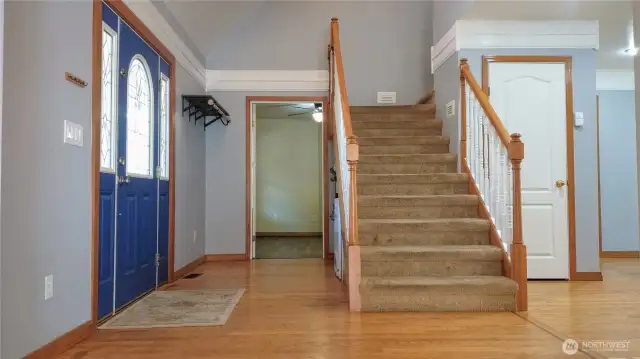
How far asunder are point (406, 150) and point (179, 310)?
2718 millimetres

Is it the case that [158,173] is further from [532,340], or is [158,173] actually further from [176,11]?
[532,340]

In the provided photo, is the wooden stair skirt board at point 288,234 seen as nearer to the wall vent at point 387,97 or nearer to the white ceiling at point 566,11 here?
the wall vent at point 387,97

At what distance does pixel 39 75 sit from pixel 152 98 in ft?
5.65

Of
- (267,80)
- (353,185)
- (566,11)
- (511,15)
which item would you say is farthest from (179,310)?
(566,11)

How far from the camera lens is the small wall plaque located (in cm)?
242

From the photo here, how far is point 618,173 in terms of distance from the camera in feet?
20.3

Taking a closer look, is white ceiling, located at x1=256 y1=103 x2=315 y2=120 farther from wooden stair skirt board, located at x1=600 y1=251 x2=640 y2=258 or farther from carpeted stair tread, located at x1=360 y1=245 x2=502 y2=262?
wooden stair skirt board, located at x1=600 y1=251 x2=640 y2=258

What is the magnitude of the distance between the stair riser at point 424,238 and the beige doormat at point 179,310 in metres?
1.16

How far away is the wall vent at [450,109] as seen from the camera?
14.9 feet

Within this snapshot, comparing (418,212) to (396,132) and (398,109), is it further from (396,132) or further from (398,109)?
(398,109)

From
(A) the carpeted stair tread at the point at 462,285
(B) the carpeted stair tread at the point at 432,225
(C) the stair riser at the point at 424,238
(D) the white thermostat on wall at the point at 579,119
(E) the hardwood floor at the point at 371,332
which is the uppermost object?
(D) the white thermostat on wall at the point at 579,119

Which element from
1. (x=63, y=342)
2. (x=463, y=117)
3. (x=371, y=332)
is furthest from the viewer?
(x=463, y=117)

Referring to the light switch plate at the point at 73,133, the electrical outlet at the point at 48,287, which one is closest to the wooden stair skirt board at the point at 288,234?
the light switch plate at the point at 73,133

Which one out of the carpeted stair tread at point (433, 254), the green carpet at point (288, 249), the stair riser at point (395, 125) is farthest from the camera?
the green carpet at point (288, 249)
